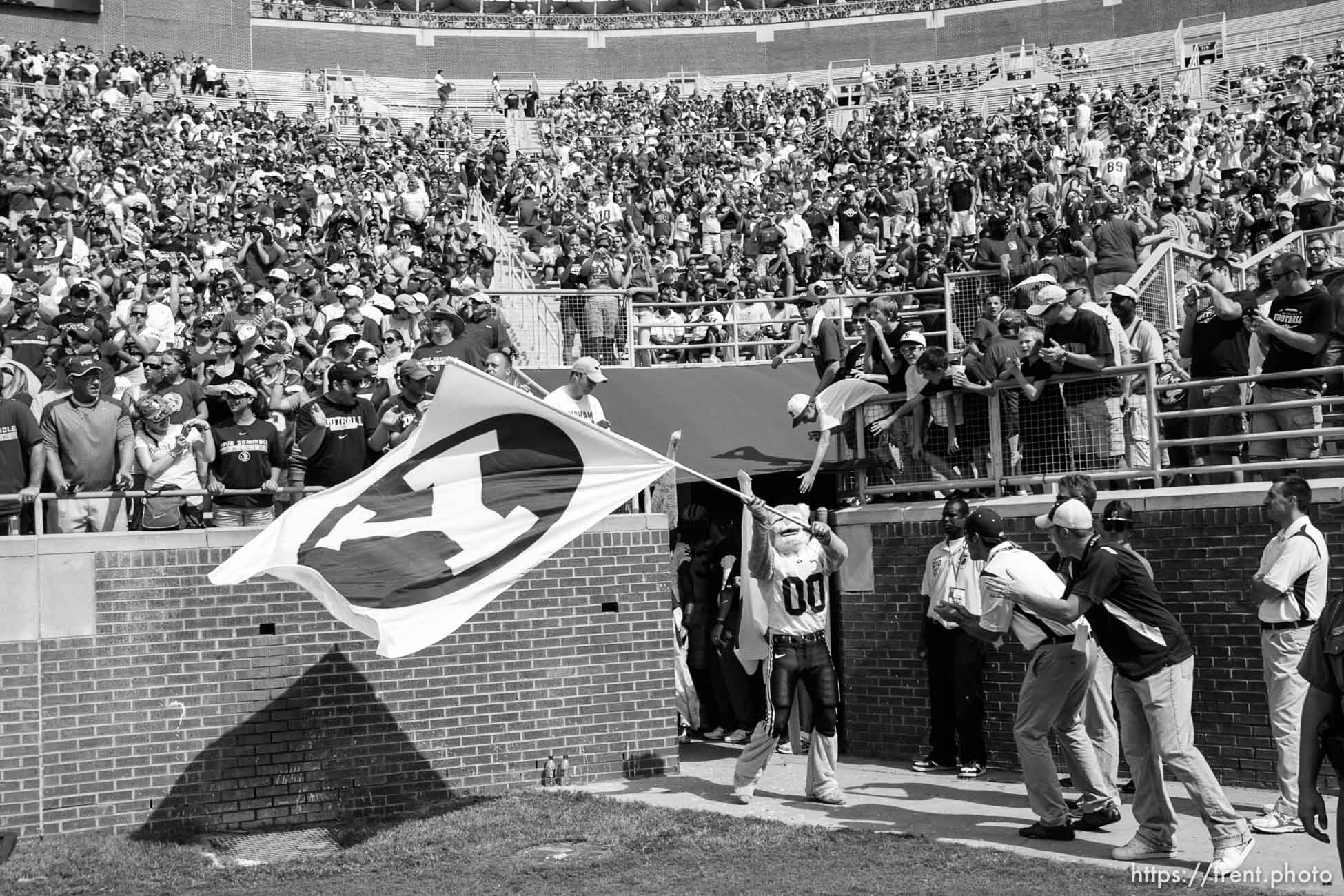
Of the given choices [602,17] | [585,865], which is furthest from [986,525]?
[602,17]

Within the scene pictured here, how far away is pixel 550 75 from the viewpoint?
160 feet

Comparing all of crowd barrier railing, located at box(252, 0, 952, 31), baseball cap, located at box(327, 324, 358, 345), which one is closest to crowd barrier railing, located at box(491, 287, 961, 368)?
baseball cap, located at box(327, 324, 358, 345)

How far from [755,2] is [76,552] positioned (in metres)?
44.8

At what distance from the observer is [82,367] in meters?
11.3

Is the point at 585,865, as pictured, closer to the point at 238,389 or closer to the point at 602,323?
the point at 238,389

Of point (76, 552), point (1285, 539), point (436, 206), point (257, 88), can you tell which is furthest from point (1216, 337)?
point (257, 88)

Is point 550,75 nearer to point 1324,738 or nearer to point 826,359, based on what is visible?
point 826,359

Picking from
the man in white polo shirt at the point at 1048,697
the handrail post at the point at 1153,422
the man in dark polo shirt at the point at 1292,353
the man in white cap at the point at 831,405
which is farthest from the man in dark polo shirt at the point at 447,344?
the man in dark polo shirt at the point at 1292,353

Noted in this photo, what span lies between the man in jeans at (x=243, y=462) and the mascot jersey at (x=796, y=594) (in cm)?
364

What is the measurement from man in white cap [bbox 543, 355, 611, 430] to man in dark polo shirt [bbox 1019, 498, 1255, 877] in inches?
178

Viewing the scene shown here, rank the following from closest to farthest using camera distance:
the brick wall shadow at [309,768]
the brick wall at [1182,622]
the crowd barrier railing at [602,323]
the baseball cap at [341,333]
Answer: the brick wall at [1182,622] → the brick wall shadow at [309,768] → the baseball cap at [341,333] → the crowd barrier railing at [602,323]

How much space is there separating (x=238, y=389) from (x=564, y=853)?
13.8 feet

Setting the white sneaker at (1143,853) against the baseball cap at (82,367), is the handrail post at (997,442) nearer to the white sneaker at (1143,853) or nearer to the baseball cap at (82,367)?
the white sneaker at (1143,853)

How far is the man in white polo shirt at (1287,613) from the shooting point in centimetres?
859
